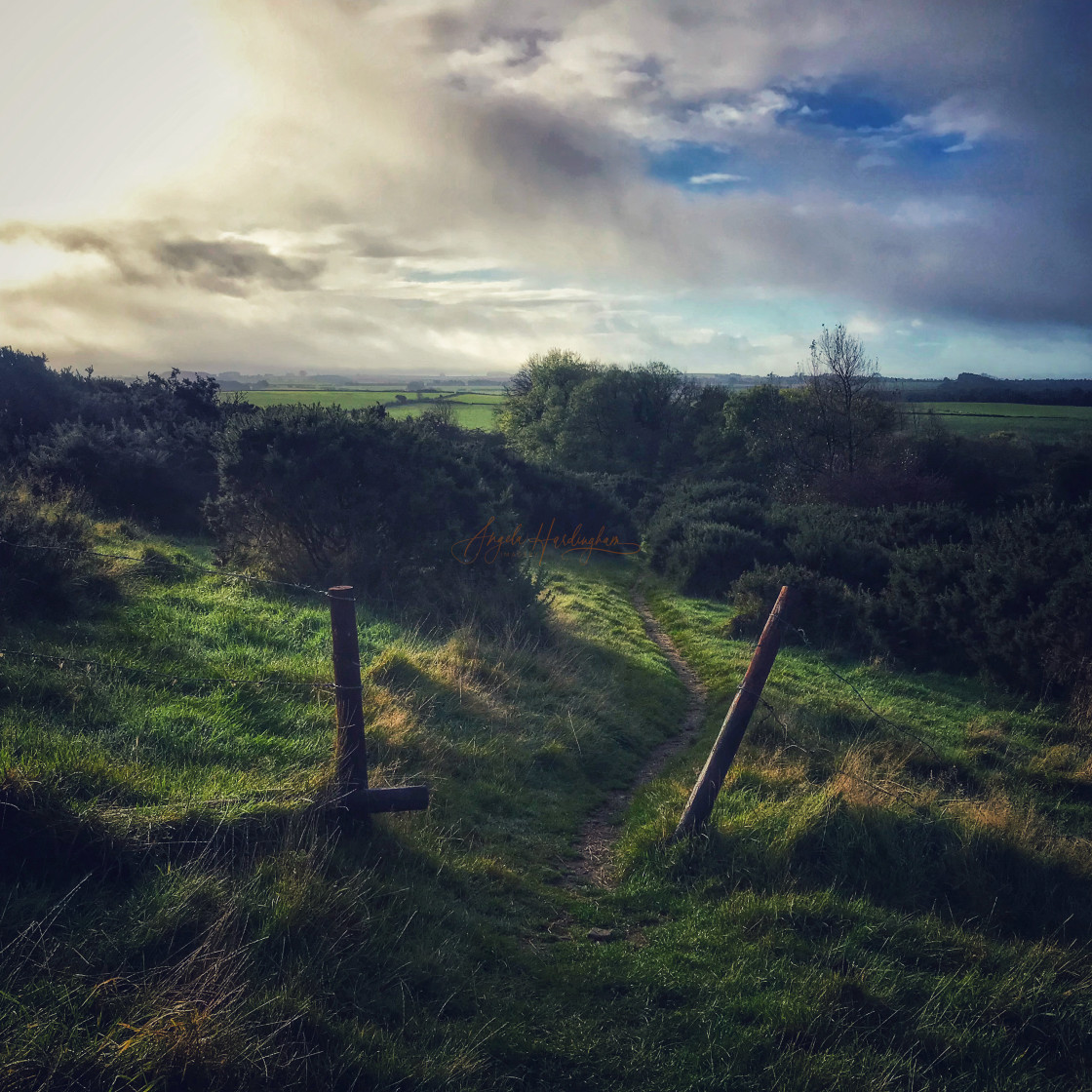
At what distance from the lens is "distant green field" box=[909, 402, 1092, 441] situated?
36.5 meters

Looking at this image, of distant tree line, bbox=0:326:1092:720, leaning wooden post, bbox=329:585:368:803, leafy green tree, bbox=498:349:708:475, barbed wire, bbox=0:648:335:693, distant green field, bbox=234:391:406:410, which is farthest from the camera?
leafy green tree, bbox=498:349:708:475

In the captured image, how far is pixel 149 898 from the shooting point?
13.1 ft

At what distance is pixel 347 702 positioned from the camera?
5230 mm

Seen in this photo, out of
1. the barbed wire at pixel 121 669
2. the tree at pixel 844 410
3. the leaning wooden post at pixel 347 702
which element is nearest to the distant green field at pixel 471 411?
the tree at pixel 844 410

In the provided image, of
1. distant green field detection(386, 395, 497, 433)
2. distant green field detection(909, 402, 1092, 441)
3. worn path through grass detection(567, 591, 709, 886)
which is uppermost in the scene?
distant green field detection(386, 395, 497, 433)

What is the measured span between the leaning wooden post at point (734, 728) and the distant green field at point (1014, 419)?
3304 centimetres

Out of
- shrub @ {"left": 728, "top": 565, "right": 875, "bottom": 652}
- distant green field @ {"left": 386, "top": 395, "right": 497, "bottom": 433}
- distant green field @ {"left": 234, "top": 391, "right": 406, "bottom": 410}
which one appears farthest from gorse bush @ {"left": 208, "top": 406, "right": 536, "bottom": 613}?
distant green field @ {"left": 386, "top": 395, "right": 497, "bottom": 433}

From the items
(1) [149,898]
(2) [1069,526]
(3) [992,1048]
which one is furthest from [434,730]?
(2) [1069,526]

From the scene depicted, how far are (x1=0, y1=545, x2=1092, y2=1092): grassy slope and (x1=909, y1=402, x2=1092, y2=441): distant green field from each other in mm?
32914

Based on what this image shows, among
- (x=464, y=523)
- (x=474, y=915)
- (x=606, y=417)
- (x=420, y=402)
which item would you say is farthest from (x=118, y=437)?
(x=420, y=402)

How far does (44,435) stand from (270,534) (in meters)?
9.98

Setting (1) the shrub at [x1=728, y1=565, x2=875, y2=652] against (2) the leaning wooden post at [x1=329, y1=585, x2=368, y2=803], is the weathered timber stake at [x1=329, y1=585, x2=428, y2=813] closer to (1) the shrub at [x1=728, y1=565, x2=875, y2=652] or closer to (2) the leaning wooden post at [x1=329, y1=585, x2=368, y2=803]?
(2) the leaning wooden post at [x1=329, y1=585, x2=368, y2=803]

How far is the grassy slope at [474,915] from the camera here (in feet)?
11.7

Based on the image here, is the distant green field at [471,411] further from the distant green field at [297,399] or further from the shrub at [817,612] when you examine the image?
the shrub at [817,612]
